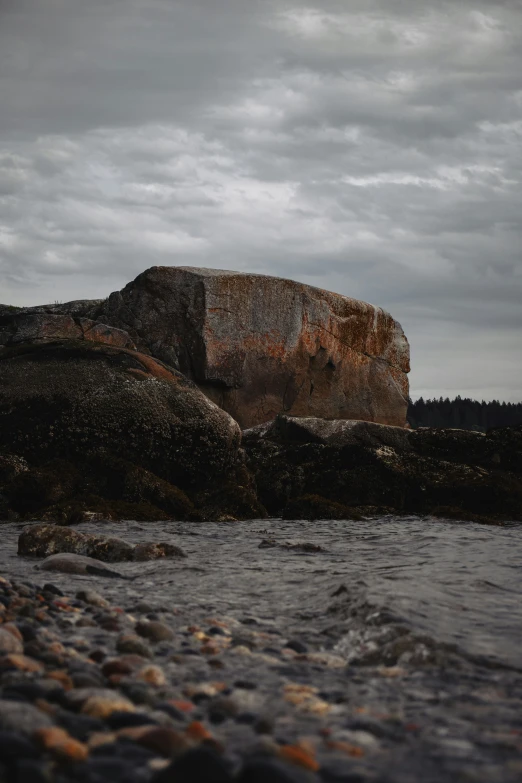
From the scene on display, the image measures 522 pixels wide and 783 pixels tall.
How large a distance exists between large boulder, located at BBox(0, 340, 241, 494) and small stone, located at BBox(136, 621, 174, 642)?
7857mm

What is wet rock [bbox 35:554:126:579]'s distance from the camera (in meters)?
6.46

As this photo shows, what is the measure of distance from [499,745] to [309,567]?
4.67 m

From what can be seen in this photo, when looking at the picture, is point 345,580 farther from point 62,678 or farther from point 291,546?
point 62,678

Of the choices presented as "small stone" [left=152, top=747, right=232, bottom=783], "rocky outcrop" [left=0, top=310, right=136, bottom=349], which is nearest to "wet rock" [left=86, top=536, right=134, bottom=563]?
"small stone" [left=152, top=747, right=232, bottom=783]

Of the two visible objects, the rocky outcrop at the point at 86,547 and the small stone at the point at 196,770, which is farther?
the rocky outcrop at the point at 86,547

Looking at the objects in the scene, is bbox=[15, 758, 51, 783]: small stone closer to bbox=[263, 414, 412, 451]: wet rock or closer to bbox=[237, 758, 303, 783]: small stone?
bbox=[237, 758, 303, 783]: small stone

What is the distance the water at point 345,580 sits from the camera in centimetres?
461

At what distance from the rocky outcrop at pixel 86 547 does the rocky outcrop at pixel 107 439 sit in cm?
314

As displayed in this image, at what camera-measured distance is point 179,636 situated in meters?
4.23

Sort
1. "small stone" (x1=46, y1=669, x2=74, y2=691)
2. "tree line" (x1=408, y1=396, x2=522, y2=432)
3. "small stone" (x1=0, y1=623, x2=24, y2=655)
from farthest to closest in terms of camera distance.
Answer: "tree line" (x1=408, y1=396, x2=522, y2=432) < "small stone" (x1=0, y1=623, x2=24, y2=655) < "small stone" (x1=46, y1=669, x2=74, y2=691)

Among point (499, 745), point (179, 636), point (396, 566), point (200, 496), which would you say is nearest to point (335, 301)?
point (200, 496)

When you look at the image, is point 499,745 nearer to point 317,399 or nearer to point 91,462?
point 91,462

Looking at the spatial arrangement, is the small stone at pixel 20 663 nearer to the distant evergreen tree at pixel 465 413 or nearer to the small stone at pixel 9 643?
the small stone at pixel 9 643

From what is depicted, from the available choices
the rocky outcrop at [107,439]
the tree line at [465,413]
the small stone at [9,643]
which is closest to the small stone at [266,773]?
the small stone at [9,643]
